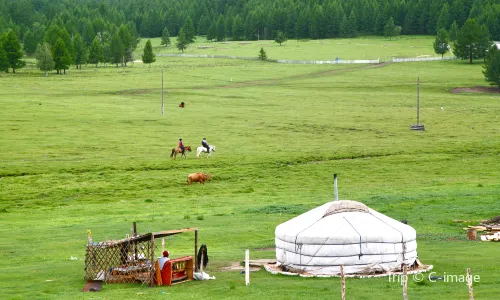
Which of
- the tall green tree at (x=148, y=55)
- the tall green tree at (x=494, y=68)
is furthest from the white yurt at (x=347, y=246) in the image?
the tall green tree at (x=148, y=55)

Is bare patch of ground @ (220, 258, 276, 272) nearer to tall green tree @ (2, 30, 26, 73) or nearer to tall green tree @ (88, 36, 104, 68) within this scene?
tall green tree @ (2, 30, 26, 73)

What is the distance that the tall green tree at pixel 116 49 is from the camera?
6949 inches

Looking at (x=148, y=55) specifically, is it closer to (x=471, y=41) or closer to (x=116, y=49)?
(x=116, y=49)

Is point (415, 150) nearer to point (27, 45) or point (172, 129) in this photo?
point (172, 129)

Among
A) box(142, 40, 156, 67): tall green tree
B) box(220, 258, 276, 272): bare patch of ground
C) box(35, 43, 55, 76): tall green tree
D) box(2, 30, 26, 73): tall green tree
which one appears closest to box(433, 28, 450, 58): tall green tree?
box(142, 40, 156, 67): tall green tree

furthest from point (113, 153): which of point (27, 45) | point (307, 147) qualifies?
point (27, 45)

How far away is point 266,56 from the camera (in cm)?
18800

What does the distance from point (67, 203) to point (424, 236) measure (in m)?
23.1

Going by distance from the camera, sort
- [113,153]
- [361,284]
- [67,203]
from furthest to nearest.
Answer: [113,153]
[67,203]
[361,284]

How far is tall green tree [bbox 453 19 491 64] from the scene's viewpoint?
165750mm

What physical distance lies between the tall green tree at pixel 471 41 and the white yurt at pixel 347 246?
467 ft

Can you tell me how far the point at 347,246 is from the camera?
29.0 metres

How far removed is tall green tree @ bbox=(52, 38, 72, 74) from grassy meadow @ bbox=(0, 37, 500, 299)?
19.8m

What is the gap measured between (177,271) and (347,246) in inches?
221
